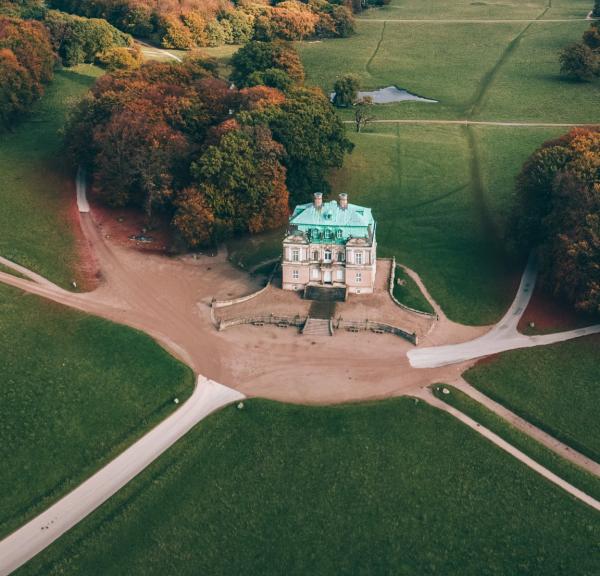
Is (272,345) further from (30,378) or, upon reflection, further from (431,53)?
(431,53)

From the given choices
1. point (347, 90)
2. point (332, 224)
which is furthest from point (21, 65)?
point (332, 224)

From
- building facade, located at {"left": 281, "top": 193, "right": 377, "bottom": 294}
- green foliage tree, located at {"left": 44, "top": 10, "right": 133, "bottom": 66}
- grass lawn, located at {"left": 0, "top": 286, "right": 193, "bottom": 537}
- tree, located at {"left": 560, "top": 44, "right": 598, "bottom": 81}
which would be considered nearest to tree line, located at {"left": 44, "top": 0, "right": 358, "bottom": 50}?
green foliage tree, located at {"left": 44, "top": 10, "right": 133, "bottom": 66}

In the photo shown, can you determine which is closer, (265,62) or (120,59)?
(265,62)

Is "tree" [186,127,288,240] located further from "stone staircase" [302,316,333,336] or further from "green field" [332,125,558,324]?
"stone staircase" [302,316,333,336]

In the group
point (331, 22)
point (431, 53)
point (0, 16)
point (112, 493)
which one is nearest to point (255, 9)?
point (331, 22)

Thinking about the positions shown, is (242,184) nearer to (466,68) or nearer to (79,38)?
(79,38)

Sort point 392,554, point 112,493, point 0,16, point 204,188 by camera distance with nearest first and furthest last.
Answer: point 392,554, point 112,493, point 204,188, point 0,16
